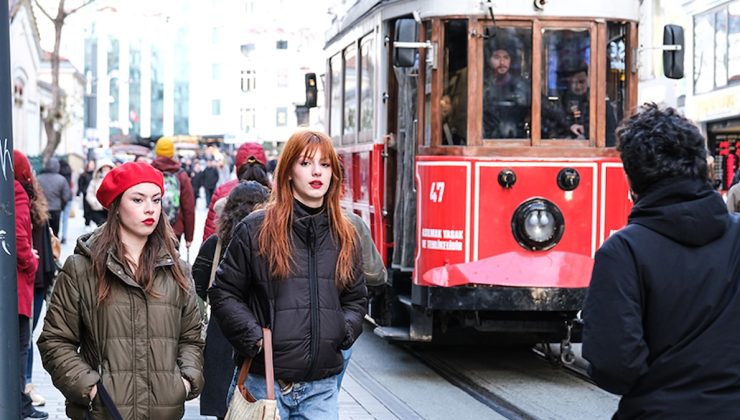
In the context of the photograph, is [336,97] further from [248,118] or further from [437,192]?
[248,118]

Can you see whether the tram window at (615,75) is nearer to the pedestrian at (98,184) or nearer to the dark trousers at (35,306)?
the dark trousers at (35,306)

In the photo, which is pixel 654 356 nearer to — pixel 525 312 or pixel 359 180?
pixel 525 312

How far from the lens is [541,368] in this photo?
35.6ft

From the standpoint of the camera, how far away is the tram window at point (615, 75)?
10047mm

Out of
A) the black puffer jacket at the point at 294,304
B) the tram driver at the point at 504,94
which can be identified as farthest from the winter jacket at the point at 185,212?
the black puffer jacket at the point at 294,304

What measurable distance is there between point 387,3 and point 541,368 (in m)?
3.29

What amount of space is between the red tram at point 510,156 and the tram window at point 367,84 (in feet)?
3.69

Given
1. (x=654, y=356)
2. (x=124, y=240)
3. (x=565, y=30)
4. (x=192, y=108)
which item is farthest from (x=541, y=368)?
(x=192, y=108)

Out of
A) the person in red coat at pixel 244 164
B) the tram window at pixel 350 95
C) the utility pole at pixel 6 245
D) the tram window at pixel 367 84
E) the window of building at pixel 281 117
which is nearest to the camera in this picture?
the utility pole at pixel 6 245

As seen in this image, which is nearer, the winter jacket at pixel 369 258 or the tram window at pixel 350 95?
the winter jacket at pixel 369 258

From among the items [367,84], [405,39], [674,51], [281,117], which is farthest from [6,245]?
[281,117]

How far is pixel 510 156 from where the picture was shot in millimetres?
9758

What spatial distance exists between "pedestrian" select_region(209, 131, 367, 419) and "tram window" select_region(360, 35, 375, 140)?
21.2 ft

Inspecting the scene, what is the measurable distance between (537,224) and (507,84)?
3.62 feet
